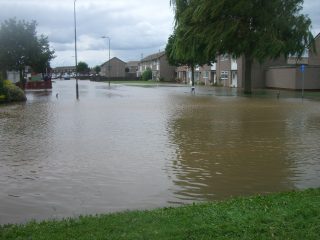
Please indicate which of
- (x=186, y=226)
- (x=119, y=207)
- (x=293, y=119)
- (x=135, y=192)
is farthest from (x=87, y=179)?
(x=293, y=119)

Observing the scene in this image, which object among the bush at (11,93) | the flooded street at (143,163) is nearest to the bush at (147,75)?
the bush at (11,93)

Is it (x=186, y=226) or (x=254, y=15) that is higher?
(x=254, y=15)

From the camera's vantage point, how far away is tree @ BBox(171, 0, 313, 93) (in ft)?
132

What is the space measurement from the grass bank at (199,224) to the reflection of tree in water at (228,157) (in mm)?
2046

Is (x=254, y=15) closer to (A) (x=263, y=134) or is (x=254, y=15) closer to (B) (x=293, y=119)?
(B) (x=293, y=119)

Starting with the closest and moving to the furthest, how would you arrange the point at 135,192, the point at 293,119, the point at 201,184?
the point at 135,192
the point at 201,184
the point at 293,119

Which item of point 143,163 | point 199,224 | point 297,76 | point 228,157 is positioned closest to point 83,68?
point 297,76

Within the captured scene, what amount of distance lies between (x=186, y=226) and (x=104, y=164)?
6138 mm

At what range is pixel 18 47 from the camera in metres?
57.4

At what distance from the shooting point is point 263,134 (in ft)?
56.3

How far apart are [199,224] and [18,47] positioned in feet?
182

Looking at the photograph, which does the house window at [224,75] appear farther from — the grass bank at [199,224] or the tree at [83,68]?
the tree at [83,68]

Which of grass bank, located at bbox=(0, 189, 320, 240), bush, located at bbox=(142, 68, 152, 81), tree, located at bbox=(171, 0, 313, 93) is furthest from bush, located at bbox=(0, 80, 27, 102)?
bush, located at bbox=(142, 68, 152, 81)

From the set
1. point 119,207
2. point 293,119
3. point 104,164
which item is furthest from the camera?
point 293,119
